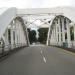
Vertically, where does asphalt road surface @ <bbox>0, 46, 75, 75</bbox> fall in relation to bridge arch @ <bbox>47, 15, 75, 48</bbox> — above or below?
below

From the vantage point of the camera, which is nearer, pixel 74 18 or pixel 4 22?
pixel 4 22

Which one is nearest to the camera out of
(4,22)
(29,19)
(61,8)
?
(4,22)

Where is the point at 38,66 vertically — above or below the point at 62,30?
below

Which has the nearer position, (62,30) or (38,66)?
(38,66)

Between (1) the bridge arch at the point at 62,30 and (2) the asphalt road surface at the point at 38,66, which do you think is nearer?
(2) the asphalt road surface at the point at 38,66

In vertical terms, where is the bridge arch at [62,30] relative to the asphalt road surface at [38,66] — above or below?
above

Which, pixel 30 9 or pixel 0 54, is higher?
pixel 30 9

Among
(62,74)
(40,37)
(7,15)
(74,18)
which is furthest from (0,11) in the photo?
(40,37)

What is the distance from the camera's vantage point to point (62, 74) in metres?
12.8

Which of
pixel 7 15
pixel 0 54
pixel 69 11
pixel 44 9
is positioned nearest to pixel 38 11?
pixel 44 9

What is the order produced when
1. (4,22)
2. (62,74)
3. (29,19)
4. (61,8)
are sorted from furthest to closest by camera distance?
1. (29,19)
2. (61,8)
3. (4,22)
4. (62,74)

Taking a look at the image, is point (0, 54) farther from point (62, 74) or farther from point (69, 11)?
point (69, 11)

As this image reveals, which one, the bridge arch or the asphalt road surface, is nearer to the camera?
the asphalt road surface

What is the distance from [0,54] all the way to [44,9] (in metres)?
25.1
